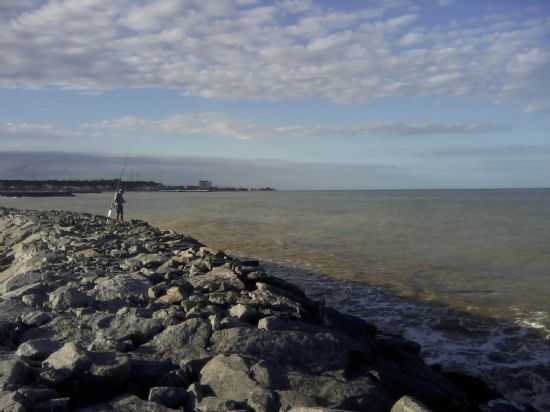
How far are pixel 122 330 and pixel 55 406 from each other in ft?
6.96

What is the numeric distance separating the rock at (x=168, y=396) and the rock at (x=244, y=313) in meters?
1.86

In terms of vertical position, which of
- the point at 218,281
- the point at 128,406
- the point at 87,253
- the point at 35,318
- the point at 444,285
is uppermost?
the point at 218,281

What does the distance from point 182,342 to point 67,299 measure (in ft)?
8.11

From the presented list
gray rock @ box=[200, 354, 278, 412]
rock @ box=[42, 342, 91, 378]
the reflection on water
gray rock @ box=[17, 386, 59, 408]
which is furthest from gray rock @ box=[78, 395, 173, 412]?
the reflection on water

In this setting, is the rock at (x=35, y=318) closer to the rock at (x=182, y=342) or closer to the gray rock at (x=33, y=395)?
the rock at (x=182, y=342)

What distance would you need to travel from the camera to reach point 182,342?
5.78 metres

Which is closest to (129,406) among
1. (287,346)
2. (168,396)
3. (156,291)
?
(168,396)

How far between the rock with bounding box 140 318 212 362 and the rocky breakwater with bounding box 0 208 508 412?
0.04 ft

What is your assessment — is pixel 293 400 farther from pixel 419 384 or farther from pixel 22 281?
pixel 22 281

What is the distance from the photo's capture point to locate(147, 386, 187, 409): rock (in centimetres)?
443

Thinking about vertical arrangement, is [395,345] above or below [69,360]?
below

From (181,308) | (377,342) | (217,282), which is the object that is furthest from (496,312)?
(181,308)

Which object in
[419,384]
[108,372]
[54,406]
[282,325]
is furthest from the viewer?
[282,325]

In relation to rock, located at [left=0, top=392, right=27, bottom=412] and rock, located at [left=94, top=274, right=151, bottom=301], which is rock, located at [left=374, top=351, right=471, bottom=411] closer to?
rock, located at [left=0, top=392, right=27, bottom=412]
